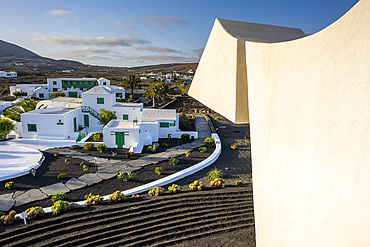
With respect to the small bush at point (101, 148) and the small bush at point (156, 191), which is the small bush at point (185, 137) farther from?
the small bush at point (156, 191)

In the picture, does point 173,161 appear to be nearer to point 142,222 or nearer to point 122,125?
point 142,222

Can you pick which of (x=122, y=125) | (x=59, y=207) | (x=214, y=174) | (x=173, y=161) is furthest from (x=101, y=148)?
(x=214, y=174)

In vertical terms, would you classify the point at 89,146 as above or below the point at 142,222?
above

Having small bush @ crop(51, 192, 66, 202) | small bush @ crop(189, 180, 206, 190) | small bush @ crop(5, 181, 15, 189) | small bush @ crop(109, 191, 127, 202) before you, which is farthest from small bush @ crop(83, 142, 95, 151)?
small bush @ crop(189, 180, 206, 190)

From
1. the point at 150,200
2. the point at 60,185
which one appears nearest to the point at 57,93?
the point at 60,185

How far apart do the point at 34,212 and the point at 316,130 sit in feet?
39.6

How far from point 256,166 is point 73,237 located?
876cm

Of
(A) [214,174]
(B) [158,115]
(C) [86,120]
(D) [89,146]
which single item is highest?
(B) [158,115]

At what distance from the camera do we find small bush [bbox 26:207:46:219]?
401 inches

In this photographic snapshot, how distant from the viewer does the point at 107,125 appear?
22.0 meters

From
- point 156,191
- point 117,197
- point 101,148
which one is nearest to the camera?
point 117,197

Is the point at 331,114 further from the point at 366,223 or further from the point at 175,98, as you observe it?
the point at 175,98

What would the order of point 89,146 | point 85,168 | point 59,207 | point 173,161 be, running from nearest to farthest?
1. point 59,207
2. point 85,168
3. point 173,161
4. point 89,146

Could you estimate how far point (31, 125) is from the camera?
23.3m
